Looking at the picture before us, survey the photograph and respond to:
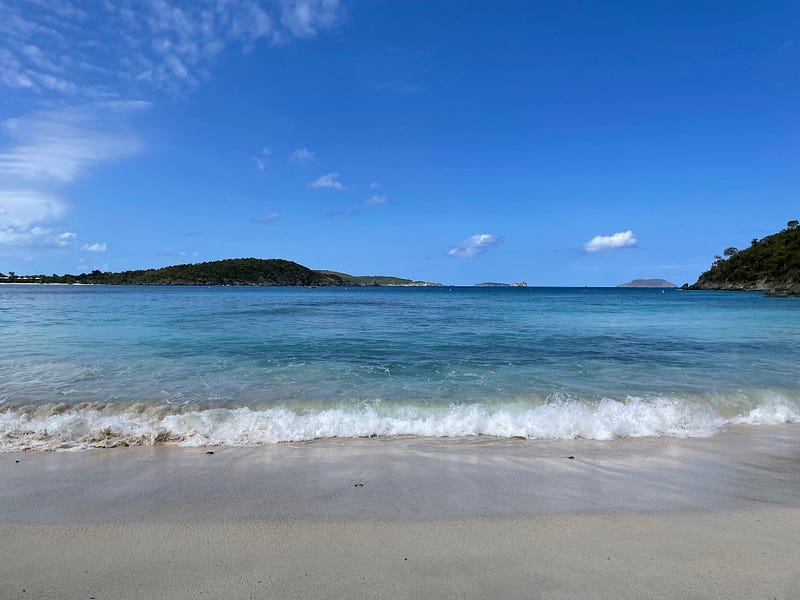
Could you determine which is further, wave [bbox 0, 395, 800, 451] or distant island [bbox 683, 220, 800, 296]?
distant island [bbox 683, 220, 800, 296]

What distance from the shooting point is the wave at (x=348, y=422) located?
7.34m

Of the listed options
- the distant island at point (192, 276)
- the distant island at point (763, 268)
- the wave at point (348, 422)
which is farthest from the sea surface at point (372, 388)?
the distant island at point (192, 276)

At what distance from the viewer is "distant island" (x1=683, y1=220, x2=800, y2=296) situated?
3625 inches

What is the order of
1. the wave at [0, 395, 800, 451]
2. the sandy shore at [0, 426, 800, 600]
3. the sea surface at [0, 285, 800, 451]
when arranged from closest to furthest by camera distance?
the sandy shore at [0, 426, 800, 600], the wave at [0, 395, 800, 451], the sea surface at [0, 285, 800, 451]

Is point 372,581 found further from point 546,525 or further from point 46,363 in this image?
point 46,363

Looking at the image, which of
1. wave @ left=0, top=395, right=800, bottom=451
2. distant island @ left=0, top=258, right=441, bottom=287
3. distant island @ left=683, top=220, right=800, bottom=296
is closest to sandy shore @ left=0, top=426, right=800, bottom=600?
wave @ left=0, top=395, right=800, bottom=451

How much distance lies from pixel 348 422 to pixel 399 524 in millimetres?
3734

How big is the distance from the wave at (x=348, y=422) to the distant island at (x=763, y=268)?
86255 mm

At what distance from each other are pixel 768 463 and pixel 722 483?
151 cm

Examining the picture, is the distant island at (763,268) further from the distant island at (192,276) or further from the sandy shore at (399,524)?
the distant island at (192,276)

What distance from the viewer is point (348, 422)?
8055mm

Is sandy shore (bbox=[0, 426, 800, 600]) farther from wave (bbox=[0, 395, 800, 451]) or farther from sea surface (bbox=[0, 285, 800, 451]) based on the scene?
sea surface (bbox=[0, 285, 800, 451])

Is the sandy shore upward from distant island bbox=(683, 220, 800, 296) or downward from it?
downward

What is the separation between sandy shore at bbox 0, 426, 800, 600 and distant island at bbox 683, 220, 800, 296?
8990cm
